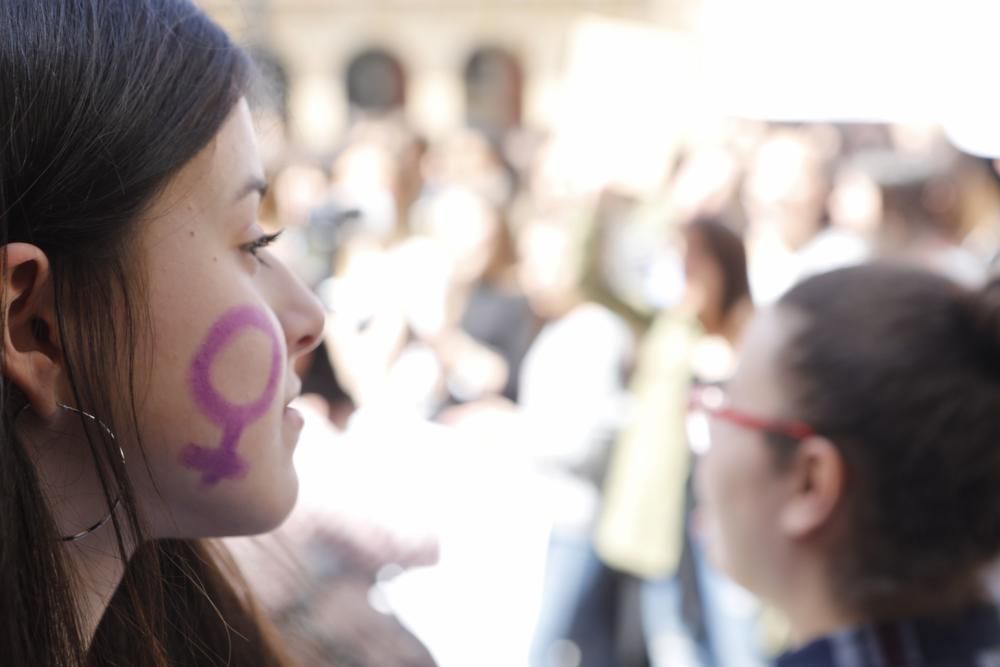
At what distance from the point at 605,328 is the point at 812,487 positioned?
6.75 ft

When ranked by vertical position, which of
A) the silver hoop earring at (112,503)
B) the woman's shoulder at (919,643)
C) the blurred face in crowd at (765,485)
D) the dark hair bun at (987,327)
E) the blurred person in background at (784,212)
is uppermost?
the silver hoop earring at (112,503)

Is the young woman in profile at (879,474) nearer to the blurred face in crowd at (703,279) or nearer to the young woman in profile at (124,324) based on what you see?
the young woman in profile at (124,324)

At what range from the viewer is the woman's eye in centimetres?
98

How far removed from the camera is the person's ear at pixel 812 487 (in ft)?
4.47

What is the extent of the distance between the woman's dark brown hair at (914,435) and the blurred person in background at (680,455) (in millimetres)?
1790

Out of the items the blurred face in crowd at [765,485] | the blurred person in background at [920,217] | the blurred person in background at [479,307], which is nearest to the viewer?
the blurred face in crowd at [765,485]

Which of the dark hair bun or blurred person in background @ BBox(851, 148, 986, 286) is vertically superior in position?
the dark hair bun

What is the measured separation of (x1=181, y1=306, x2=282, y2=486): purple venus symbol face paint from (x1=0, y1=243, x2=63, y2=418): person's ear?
0.10 metres

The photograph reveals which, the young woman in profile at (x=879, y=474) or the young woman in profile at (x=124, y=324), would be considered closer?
the young woman in profile at (x=124, y=324)

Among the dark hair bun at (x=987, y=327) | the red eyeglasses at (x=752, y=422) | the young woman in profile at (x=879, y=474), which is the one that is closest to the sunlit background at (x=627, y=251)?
the red eyeglasses at (x=752, y=422)

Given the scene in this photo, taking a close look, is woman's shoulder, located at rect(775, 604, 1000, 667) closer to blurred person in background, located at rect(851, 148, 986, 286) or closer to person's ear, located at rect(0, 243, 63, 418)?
person's ear, located at rect(0, 243, 63, 418)

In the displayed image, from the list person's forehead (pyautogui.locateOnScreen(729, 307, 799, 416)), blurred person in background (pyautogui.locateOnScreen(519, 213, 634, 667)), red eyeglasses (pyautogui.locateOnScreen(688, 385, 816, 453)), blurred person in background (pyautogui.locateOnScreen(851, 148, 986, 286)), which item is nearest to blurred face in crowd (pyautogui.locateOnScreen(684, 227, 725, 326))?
blurred person in background (pyautogui.locateOnScreen(519, 213, 634, 667))

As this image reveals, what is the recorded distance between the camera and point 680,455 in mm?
3266

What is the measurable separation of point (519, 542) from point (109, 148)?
1072 millimetres
